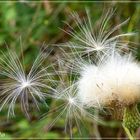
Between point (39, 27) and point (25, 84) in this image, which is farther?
point (39, 27)

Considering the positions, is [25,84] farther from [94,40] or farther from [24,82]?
[94,40]

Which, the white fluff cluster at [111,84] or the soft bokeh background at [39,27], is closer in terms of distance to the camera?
the white fluff cluster at [111,84]

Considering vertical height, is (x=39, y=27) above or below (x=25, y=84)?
above

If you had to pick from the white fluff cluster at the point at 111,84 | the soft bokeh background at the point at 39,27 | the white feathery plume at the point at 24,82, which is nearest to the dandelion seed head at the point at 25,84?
the white feathery plume at the point at 24,82

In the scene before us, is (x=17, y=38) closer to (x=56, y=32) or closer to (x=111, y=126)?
(x=56, y=32)

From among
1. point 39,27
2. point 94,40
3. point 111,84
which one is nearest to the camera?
point 111,84

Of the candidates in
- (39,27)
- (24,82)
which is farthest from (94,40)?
(39,27)

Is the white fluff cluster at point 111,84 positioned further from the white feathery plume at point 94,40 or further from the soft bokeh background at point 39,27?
the soft bokeh background at point 39,27

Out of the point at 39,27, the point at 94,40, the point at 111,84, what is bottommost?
the point at 111,84

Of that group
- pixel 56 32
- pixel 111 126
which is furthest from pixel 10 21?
pixel 111 126
